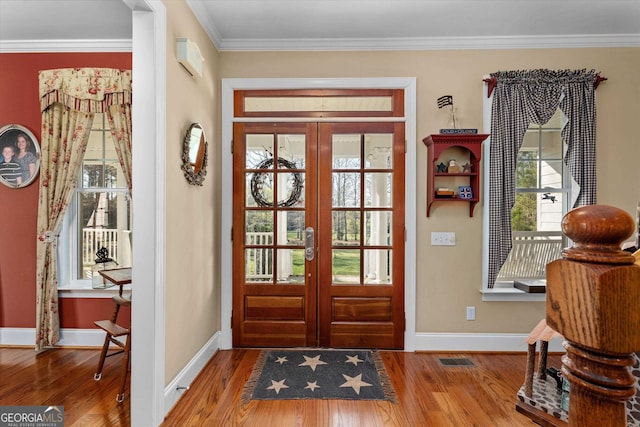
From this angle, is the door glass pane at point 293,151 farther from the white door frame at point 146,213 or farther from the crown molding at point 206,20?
the white door frame at point 146,213

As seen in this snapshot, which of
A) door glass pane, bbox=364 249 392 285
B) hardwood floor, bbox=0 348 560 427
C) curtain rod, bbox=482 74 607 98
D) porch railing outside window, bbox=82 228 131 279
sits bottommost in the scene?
hardwood floor, bbox=0 348 560 427

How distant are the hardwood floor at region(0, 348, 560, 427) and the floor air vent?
4cm

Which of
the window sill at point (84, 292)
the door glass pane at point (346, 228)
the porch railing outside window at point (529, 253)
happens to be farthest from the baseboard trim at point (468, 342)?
the window sill at point (84, 292)

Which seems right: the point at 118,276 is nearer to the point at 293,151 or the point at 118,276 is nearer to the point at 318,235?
the point at 318,235

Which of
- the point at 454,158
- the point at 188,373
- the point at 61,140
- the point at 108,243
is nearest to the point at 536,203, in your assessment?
the point at 454,158

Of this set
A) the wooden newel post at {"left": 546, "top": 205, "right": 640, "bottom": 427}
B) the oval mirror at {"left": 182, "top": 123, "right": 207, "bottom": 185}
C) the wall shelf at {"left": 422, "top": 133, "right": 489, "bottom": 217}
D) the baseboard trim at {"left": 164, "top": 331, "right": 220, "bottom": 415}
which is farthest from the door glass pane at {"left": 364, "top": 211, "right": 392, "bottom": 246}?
the wooden newel post at {"left": 546, "top": 205, "right": 640, "bottom": 427}

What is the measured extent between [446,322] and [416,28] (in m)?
2.72

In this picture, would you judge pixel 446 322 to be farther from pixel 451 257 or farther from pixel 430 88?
pixel 430 88

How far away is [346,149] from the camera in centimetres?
330

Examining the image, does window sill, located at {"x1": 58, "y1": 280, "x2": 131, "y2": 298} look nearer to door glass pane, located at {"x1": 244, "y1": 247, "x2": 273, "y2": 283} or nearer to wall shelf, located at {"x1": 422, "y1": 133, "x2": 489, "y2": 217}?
door glass pane, located at {"x1": 244, "y1": 247, "x2": 273, "y2": 283}

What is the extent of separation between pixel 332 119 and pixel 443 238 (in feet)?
5.08

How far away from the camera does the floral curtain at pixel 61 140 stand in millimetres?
3172

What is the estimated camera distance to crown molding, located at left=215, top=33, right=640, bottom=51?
3.15m

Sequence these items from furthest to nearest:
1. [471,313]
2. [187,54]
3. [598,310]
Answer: [471,313]
[187,54]
[598,310]
